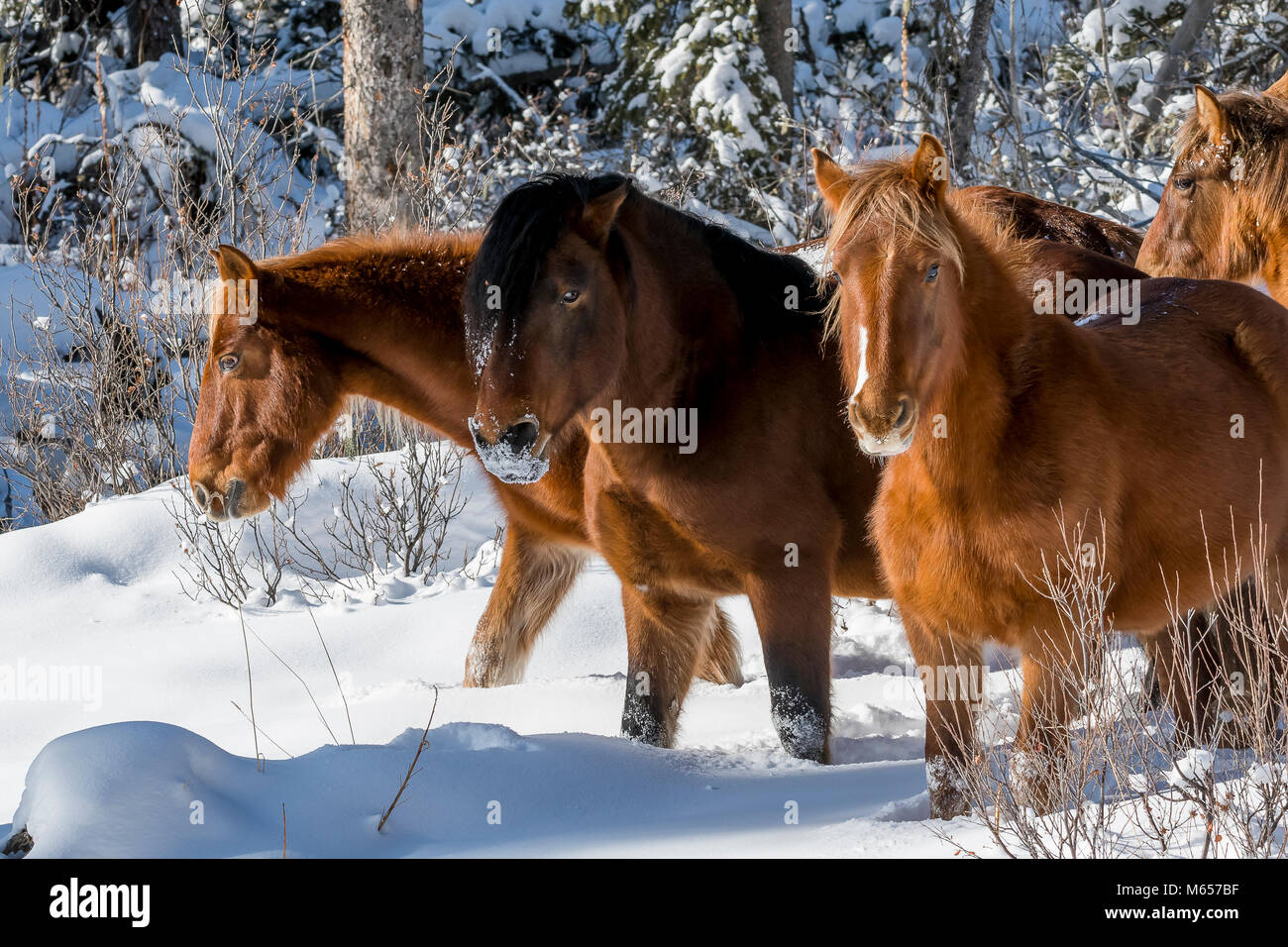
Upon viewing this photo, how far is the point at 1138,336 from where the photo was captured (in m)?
4.36

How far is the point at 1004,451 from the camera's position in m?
3.81

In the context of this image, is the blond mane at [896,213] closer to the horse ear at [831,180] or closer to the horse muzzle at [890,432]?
the horse ear at [831,180]

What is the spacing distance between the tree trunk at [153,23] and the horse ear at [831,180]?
14.7m

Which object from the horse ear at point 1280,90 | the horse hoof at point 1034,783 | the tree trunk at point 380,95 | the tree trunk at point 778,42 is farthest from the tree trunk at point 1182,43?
the horse hoof at point 1034,783

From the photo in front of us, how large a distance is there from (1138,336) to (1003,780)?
5.80ft

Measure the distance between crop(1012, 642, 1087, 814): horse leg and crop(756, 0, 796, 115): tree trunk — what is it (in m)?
11.1

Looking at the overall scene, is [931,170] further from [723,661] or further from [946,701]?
[723,661]

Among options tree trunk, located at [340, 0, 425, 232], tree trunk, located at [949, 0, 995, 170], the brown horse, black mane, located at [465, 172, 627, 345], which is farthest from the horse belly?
tree trunk, located at [949, 0, 995, 170]

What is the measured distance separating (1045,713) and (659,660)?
6.32ft

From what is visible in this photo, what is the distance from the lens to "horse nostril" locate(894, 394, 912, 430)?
346 cm

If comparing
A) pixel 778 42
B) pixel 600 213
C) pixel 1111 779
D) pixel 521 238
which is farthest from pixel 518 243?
pixel 778 42
